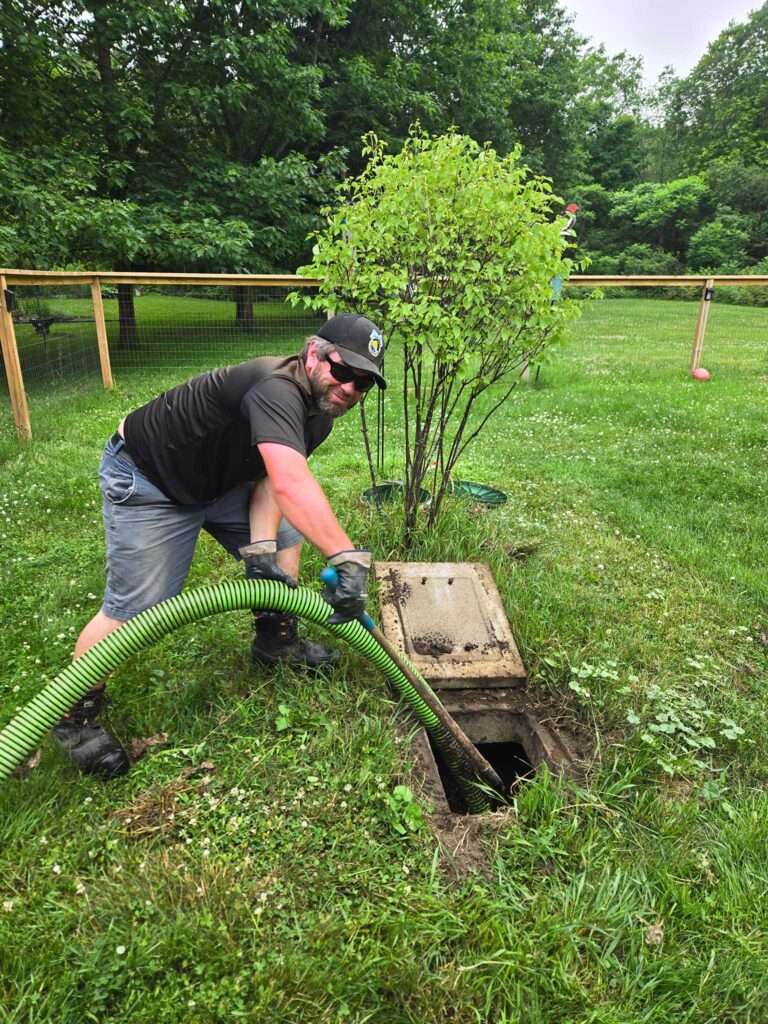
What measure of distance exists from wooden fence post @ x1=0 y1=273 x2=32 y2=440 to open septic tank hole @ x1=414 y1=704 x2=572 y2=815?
16.6ft

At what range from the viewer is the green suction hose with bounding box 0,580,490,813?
1743 millimetres

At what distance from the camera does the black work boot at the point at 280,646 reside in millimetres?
2580

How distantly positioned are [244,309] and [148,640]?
26.0 ft

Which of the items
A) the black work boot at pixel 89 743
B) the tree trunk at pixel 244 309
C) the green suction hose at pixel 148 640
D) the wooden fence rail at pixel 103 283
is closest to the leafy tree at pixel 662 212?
the wooden fence rail at pixel 103 283

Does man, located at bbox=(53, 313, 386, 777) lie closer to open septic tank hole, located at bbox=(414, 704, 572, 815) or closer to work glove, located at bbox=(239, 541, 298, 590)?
work glove, located at bbox=(239, 541, 298, 590)

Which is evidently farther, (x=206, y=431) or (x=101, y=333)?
(x=101, y=333)

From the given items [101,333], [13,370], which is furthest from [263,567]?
[101,333]

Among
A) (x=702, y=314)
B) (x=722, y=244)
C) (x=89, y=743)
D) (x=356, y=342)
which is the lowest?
(x=89, y=743)

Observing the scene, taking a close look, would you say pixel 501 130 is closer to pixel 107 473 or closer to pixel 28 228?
pixel 28 228

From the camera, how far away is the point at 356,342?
6.77 ft

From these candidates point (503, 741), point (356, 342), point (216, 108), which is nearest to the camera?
point (356, 342)

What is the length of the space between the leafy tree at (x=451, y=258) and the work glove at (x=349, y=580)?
1526 millimetres

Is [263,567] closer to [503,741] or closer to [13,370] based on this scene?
[503,741]

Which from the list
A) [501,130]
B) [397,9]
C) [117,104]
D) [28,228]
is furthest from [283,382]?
[501,130]
